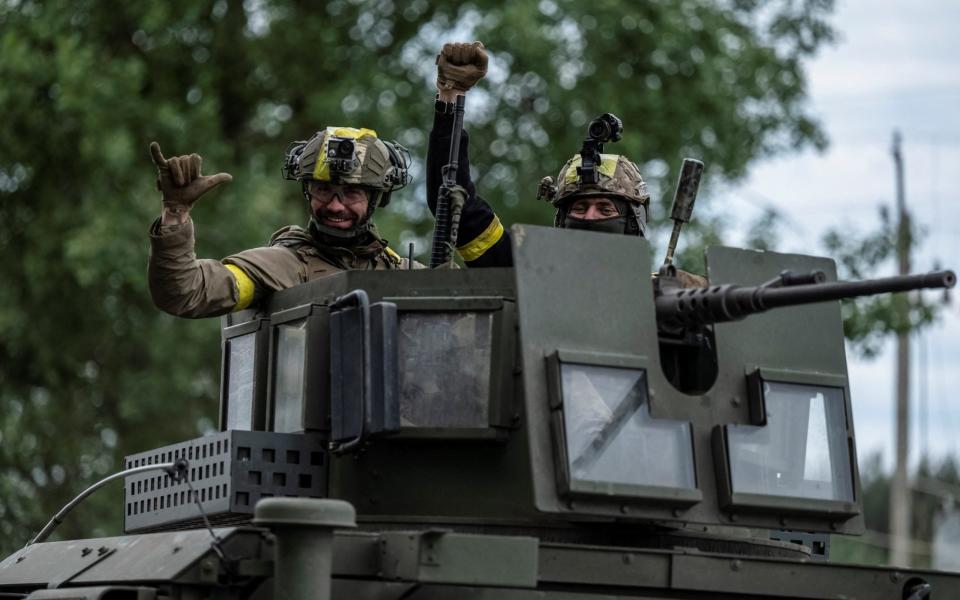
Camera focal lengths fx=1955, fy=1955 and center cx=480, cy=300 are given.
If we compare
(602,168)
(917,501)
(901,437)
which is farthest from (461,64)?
(917,501)

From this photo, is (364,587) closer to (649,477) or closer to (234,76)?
(649,477)

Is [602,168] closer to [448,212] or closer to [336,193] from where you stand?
[448,212]

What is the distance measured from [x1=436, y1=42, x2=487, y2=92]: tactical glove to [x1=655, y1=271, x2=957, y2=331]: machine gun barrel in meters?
1.58

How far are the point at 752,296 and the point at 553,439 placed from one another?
3.09ft

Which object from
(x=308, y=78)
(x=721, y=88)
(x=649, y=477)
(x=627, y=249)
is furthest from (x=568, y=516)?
(x=308, y=78)

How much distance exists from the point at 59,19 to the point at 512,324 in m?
14.7

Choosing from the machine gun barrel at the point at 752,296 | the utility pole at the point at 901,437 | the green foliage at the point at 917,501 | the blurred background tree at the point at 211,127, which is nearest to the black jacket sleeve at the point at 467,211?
the machine gun barrel at the point at 752,296

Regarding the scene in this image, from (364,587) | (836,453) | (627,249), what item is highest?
(627,249)

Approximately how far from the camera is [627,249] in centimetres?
761

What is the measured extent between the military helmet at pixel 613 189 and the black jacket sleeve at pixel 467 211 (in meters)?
0.36

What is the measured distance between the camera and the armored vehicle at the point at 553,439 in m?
7.13

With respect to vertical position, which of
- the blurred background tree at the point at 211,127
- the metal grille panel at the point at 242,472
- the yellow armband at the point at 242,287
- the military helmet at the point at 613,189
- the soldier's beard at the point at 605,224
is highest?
the blurred background tree at the point at 211,127

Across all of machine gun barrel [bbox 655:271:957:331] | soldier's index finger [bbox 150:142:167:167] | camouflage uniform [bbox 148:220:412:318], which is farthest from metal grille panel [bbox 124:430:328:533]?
machine gun barrel [bbox 655:271:957:331]

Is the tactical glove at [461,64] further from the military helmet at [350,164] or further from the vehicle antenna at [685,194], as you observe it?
the vehicle antenna at [685,194]
